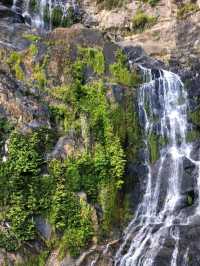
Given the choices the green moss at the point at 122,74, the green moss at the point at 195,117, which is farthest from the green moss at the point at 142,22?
the green moss at the point at 195,117

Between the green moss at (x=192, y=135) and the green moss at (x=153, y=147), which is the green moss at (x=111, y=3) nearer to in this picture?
the green moss at (x=192, y=135)

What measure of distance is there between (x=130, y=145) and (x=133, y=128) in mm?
771

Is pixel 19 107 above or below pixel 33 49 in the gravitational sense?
below

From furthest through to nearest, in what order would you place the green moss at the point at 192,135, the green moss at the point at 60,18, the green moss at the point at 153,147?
the green moss at the point at 60,18 < the green moss at the point at 192,135 < the green moss at the point at 153,147

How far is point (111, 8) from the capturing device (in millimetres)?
30391

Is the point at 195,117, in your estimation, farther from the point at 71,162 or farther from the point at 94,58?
the point at 71,162

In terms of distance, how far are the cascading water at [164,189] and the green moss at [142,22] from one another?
26.0 ft

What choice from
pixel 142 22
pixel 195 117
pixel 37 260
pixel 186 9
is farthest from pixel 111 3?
pixel 37 260

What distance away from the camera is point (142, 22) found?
29.3m

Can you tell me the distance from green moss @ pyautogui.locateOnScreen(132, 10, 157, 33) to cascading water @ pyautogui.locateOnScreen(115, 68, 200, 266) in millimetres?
7916

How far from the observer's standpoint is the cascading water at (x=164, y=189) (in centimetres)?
1521

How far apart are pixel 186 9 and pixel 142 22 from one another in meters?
2.74

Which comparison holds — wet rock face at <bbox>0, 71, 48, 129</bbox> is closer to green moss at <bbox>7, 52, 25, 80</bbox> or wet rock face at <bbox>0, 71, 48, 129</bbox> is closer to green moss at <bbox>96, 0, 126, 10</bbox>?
green moss at <bbox>7, 52, 25, 80</bbox>

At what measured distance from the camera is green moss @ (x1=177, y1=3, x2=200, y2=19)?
28211 mm
